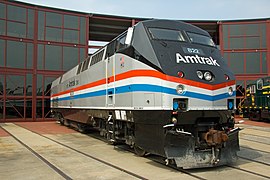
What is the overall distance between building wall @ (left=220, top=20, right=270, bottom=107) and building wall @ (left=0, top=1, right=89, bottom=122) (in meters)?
13.2

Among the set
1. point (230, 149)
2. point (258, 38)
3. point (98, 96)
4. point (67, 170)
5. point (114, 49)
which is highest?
point (258, 38)

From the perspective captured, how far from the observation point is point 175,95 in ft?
20.2

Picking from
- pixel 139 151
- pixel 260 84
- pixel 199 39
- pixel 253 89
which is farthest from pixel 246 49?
pixel 139 151

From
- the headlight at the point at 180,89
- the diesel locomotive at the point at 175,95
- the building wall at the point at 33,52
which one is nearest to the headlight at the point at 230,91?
the diesel locomotive at the point at 175,95

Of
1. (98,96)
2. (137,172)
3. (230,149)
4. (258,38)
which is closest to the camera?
(137,172)

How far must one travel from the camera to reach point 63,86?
17.2 metres

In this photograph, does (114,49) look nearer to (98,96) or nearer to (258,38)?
(98,96)

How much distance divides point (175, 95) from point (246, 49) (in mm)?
22565

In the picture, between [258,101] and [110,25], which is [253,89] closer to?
[258,101]

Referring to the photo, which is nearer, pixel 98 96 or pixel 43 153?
pixel 43 153

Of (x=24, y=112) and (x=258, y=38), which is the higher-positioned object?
(x=258, y=38)

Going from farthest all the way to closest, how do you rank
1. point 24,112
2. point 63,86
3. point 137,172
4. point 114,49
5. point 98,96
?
1. point 24,112
2. point 63,86
3. point 98,96
4. point 114,49
5. point 137,172

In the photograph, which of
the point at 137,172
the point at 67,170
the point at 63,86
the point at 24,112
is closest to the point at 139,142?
the point at 137,172

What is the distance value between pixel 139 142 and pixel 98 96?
10.7 ft
